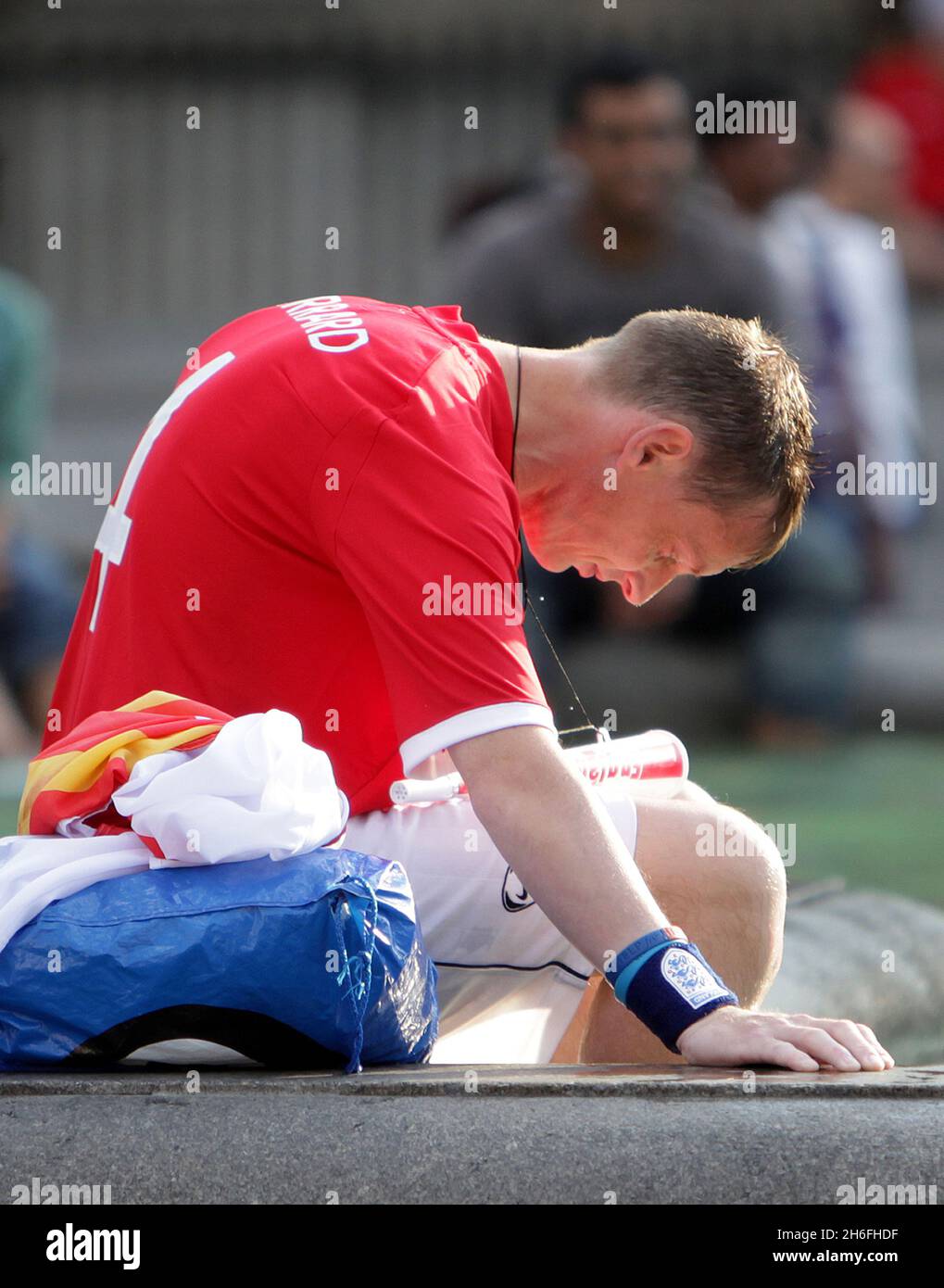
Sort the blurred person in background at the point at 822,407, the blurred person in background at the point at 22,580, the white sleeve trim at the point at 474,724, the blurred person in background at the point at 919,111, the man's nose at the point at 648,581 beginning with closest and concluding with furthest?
the white sleeve trim at the point at 474,724 → the man's nose at the point at 648,581 → the blurred person in background at the point at 22,580 → the blurred person in background at the point at 822,407 → the blurred person in background at the point at 919,111

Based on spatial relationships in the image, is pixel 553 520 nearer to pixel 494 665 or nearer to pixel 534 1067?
pixel 494 665

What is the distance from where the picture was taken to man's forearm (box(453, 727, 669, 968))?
2219 millimetres

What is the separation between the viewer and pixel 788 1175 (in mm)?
1984

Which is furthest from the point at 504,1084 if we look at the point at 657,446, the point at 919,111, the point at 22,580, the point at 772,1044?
the point at 919,111

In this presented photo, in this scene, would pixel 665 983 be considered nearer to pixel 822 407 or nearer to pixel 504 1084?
pixel 504 1084

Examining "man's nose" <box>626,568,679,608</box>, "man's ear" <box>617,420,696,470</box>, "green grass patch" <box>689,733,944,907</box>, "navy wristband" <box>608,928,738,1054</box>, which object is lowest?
"green grass patch" <box>689,733,944,907</box>

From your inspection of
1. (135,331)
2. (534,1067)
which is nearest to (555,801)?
(534,1067)

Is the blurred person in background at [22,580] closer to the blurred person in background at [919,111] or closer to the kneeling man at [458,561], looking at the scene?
the kneeling man at [458,561]

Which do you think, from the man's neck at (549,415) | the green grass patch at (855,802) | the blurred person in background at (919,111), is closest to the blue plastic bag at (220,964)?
the man's neck at (549,415)

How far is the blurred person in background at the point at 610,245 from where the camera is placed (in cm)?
602

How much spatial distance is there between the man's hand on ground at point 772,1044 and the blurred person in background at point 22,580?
3.96 metres

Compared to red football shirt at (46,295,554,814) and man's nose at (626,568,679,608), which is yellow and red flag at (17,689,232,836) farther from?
man's nose at (626,568,679,608)

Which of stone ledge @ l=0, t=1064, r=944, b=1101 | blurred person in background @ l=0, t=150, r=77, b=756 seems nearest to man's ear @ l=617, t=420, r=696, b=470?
stone ledge @ l=0, t=1064, r=944, b=1101

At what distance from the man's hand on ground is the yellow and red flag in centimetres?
64
